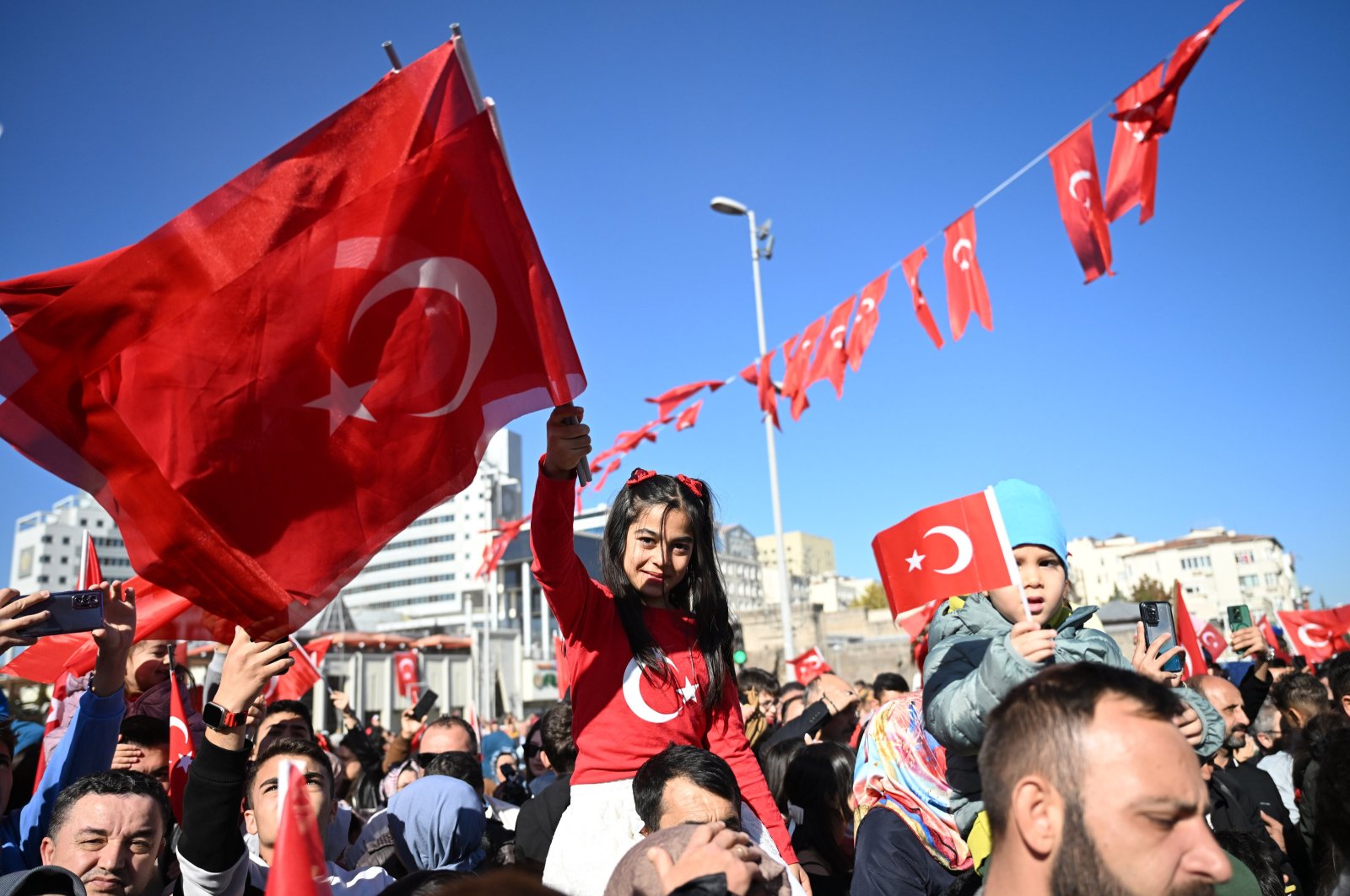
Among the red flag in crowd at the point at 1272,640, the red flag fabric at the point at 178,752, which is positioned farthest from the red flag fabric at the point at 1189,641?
the red flag fabric at the point at 178,752

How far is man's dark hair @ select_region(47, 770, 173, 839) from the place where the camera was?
10.4 ft

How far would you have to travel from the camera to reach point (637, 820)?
Result: 2994 mm

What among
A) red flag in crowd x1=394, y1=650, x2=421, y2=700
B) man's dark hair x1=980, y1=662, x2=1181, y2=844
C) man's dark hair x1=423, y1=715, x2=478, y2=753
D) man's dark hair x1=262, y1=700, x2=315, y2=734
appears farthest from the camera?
red flag in crowd x1=394, y1=650, x2=421, y2=700

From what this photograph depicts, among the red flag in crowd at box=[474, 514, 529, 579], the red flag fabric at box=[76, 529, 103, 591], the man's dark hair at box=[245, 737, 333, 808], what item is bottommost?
the man's dark hair at box=[245, 737, 333, 808]

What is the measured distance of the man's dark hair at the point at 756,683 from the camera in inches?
318

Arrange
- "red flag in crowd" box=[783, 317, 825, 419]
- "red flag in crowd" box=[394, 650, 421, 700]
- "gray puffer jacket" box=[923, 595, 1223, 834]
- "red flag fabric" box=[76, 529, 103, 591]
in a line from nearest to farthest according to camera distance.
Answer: "gray puffer jacket" box=[923, 595, 1223, 834] < "red flag fabric" box=[76, 529, 103, 591] < "red flag in crowd" box=[783, 317, 825, 419] < "red flag in crowd" box=[394, 650, 421, 700]

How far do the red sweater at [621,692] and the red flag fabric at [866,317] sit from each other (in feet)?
25.4

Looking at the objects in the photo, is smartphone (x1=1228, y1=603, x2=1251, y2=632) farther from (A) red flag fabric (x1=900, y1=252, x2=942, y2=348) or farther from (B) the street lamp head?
(B) the street lamp head

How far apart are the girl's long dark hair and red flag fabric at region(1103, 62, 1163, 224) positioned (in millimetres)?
5949

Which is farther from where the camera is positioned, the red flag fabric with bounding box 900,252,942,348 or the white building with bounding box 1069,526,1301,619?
the white building with bounding box 1069,526,1301,619

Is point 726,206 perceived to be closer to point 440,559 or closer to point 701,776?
point 701,776

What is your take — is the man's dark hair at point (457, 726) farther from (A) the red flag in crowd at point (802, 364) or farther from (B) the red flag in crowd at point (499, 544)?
(B) the red flag in crowd at point (499, 544)

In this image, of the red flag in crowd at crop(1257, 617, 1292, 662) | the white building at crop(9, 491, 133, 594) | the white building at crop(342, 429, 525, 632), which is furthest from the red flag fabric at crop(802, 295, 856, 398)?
the white building at crop(9, 491, 133, 594)

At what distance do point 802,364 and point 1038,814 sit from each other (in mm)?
9772
